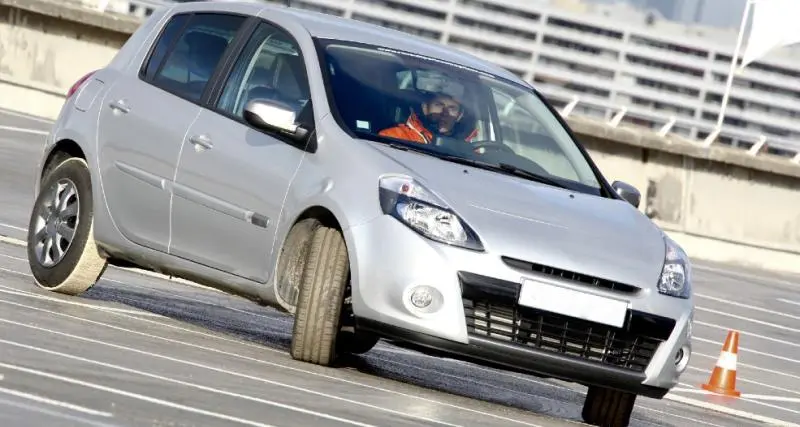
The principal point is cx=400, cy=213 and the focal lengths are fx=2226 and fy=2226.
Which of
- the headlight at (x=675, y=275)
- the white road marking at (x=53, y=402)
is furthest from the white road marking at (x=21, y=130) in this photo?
the white road marking at (x=53, y=402)

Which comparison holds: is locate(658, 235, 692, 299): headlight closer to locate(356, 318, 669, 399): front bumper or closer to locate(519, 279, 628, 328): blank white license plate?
locate(519, 279, 628, 328): blank white license plate

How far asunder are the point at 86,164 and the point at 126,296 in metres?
1.28

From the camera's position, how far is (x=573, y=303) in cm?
927

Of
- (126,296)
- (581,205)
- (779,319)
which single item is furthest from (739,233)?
(581,205)

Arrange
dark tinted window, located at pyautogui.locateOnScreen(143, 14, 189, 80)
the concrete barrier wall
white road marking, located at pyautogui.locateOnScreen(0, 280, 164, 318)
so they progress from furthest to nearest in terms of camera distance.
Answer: the concrete barrier wall < dark tinted window, located at pyautogui.locateOnScreen(143, 14, 189, 80) < white road marking, located at pyautogui.locateOnScreen(0, 280, 164, 318)

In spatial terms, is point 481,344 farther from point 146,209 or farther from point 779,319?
point 779,319

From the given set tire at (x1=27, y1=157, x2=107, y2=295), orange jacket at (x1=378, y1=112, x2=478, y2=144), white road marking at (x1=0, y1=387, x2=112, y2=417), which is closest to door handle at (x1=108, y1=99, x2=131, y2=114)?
tire at (x1=27, y1=157, x2=107, y2=295)

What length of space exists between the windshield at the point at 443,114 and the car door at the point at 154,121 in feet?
2.65

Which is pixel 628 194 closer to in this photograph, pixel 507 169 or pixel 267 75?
pixel 507 169

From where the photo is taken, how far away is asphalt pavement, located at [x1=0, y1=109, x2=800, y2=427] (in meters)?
7.61

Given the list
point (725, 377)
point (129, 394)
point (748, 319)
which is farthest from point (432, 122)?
point (748, 319)

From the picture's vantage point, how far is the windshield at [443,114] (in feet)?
33.5

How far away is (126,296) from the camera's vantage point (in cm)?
1247

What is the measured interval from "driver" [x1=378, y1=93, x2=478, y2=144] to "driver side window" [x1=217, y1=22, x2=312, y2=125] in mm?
483
